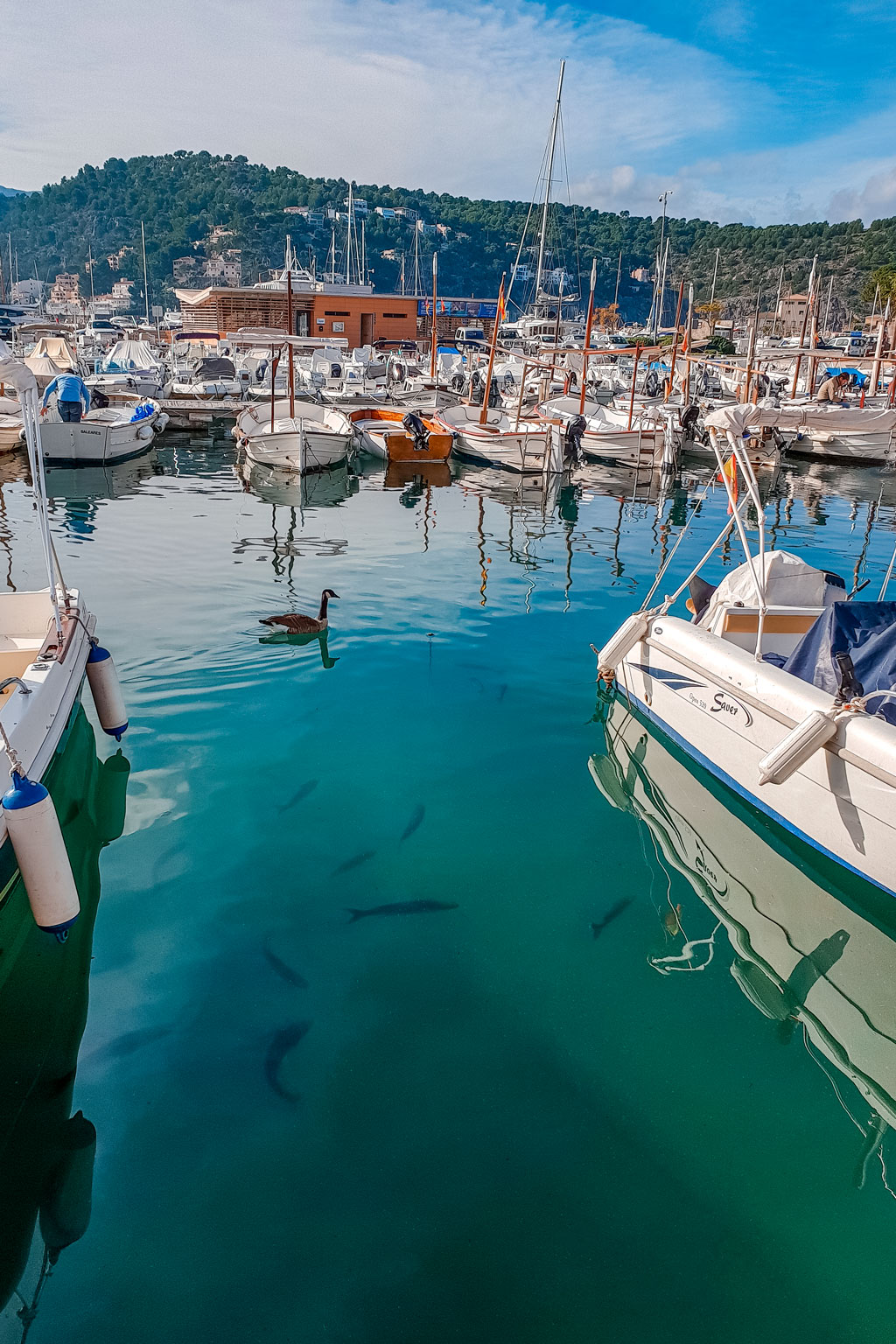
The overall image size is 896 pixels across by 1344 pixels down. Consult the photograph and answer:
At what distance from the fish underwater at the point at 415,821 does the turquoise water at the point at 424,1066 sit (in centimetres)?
3

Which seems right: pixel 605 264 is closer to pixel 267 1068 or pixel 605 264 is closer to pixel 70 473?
pixel 70 473

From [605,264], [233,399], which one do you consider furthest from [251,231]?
[233,399]

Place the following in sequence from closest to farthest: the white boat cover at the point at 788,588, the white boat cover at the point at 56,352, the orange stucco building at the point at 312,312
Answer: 1. the white boat cover at the point at 788,588
2. the white boat cover at the point at 56,352
3. the orange stucco building at the point at 312,312

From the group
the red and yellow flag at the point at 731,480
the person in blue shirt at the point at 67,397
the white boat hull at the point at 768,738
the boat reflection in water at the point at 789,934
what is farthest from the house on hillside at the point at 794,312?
the boat reflection in water at the point at 789,934

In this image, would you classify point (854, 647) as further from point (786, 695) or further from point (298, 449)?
point (298, 449)

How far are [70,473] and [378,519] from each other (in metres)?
11.2

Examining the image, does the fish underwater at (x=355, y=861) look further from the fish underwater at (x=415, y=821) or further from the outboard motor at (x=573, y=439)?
Answer: the outboard motor at (x=573, y=439)

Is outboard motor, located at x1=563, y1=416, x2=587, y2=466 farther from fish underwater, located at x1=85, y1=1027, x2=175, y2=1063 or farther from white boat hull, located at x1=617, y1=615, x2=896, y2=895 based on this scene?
fish underwater, located at x1=85, y1=1027, x2=175, y2=1063

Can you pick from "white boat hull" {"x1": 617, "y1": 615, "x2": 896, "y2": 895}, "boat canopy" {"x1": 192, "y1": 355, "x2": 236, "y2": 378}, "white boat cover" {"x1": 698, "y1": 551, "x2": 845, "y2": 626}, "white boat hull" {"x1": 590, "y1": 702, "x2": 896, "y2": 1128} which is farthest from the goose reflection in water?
"boat canopy" {"x1": 192, "y1": 355, "x2": 236, "y2": 378}

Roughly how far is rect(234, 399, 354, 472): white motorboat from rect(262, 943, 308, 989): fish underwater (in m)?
19.9

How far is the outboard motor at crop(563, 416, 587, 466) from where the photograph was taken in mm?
27875

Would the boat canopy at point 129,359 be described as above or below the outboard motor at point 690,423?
above

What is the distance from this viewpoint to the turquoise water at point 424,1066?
12.0ft

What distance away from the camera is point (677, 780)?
8391 mm
